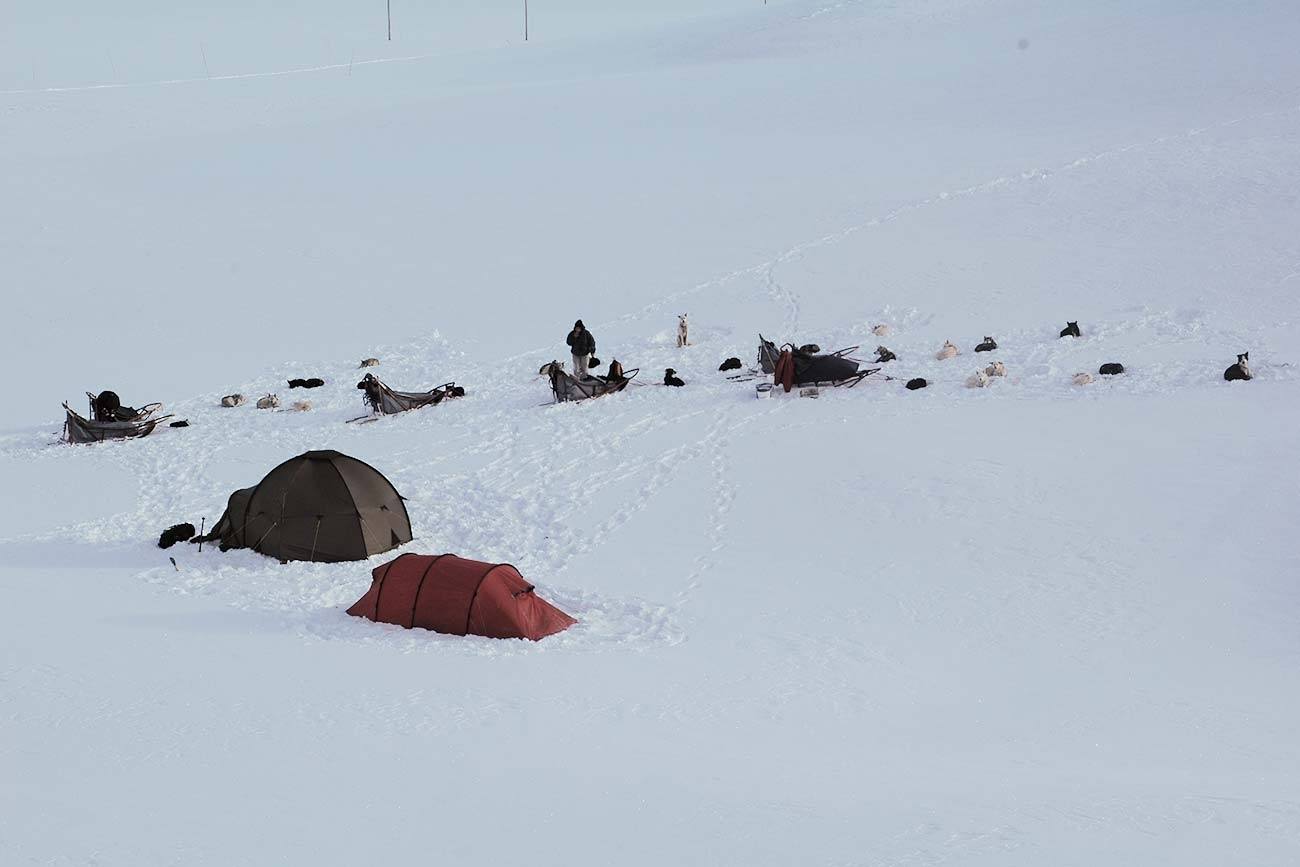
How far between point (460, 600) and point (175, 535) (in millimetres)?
5247

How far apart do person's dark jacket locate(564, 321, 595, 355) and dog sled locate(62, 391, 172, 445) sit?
7342mm

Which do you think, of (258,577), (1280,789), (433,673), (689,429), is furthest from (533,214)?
(1280,789)

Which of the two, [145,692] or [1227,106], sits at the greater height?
[1227,106]

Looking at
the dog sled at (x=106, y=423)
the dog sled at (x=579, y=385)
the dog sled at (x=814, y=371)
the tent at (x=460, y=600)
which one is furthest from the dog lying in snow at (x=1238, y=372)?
the dog sled at (x=106, y=423)

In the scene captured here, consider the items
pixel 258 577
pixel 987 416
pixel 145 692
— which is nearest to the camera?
pixel 145 692

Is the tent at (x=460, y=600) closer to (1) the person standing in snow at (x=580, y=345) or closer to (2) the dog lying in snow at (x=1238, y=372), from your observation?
(1) the person standing in snow at (x=580, y=345)

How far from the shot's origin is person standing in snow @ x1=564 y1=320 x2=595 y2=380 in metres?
23.8

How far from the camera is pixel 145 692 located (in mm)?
12547

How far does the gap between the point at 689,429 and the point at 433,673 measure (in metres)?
8.75

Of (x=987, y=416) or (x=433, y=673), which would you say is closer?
(x=433, y=673)

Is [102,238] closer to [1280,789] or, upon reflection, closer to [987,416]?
[987,416]

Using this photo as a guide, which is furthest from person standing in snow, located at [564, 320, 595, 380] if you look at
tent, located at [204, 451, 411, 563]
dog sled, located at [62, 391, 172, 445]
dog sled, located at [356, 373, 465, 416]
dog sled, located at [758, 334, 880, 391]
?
dog sled, located at [62, 391, 172, 445]

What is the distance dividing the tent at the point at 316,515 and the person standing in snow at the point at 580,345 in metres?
6.97

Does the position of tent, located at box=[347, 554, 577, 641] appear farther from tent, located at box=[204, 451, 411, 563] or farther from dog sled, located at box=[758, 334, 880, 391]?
dog sled, located at box=[758, 334, 880, 391]
